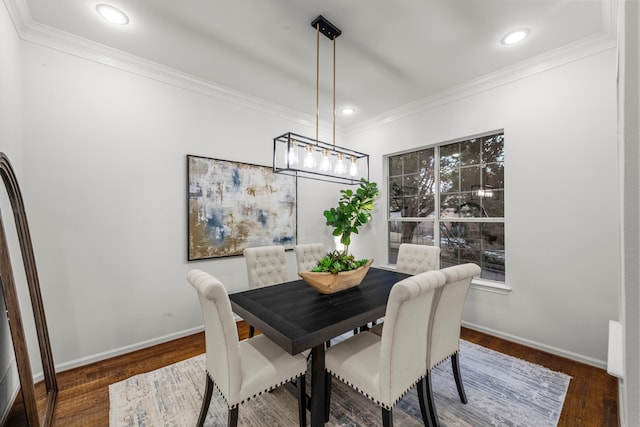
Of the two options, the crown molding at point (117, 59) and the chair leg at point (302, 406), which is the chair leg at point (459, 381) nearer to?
the chair leg at point (302, 406)

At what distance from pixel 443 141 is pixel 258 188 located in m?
2.39

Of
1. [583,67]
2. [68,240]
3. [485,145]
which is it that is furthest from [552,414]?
[68,240]

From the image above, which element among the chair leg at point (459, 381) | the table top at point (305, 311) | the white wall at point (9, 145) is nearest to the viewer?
the table top at point (305, 311)

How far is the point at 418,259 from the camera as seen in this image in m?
2.91

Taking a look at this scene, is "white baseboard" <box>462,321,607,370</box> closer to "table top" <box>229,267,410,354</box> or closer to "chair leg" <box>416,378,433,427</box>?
"table top" <box>229,267,410,354</box>

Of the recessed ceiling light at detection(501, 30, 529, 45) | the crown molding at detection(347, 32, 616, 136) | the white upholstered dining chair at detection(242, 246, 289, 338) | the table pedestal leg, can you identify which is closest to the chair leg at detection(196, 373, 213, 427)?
the table pedestal leg

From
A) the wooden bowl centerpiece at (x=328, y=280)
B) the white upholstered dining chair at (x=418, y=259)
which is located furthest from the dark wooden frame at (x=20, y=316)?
the white upholstered dining chair at (x=418, y=259)

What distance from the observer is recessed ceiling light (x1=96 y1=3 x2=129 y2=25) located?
6.51 feet

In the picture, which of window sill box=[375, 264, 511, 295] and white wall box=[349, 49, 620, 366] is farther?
window sill box=[375, 264, 511, 295]

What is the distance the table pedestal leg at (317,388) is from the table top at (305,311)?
0.16 meters

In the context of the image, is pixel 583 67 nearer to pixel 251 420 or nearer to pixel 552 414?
pixel 552 414

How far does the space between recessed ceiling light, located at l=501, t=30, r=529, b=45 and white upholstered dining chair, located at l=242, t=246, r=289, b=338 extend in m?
2.79

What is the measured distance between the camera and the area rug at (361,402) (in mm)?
1740

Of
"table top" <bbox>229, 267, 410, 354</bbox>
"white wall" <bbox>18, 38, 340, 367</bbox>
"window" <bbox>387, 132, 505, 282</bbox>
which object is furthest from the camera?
"window" <bbox>387, 132, 505, 282</bbox>
